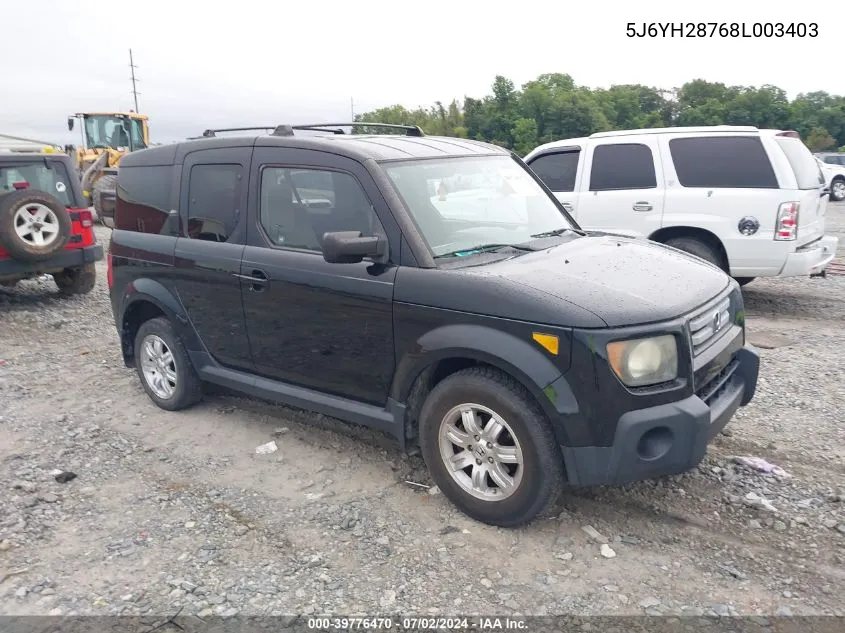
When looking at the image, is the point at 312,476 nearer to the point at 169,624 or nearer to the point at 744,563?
the point at 169,624

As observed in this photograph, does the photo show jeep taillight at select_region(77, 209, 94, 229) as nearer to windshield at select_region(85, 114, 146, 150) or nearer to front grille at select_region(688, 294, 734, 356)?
front grille at select_region(688, 294, 734, 356)

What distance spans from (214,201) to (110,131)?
19.7 m

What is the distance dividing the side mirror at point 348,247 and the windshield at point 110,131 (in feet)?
67.3

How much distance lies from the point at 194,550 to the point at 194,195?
96.9 inches

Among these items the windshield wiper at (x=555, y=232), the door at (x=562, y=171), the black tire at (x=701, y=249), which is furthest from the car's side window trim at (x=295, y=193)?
the door at (x=562, y=171)

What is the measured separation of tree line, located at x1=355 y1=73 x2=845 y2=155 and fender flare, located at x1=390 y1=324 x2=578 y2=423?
140 feet

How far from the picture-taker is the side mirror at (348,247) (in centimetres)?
357

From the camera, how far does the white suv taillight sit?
7.13 metres

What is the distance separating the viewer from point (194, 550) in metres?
3.50

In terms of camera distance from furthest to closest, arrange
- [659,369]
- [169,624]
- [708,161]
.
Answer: [708,161] → [659,369] → [169,624]

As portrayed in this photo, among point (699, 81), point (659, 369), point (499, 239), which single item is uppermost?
point (699, 81)

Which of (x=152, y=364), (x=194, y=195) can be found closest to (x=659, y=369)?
(x=194, y=195)

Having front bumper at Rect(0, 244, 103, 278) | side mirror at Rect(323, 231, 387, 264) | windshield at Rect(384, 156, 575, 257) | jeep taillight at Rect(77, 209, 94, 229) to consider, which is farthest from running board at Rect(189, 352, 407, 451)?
jeep taillight at Rect(77, 209, 94, 229)

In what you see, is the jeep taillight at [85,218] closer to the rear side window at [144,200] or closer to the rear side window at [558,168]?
the rear side window at [144,200]
